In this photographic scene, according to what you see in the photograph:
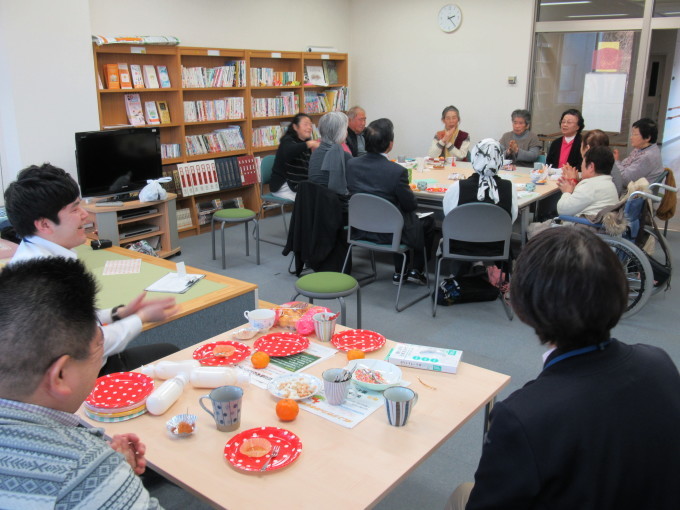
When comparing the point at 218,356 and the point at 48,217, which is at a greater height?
the point at 48,217

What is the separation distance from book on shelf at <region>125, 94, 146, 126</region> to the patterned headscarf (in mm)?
3287

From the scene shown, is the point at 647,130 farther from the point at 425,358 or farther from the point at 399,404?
the point at 399,404

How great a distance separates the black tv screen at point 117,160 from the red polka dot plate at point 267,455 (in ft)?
12.8

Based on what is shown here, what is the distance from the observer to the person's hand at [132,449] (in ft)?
4.36

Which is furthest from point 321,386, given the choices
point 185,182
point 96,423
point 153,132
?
point 185,182

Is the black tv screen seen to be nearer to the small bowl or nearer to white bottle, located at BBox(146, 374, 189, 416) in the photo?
white bottle, located at BBox(146, 374, 189, 416)

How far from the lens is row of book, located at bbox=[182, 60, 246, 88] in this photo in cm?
597

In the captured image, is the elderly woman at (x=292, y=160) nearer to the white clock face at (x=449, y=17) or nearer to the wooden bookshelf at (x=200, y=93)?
the wooden bookshelf at (x=200, y=93)

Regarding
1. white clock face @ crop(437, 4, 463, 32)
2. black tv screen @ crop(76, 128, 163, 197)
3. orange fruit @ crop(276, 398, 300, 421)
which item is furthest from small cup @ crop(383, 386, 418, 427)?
white clock face @ crop(437, 4, 463, 32)

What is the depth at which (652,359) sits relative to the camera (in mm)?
1133

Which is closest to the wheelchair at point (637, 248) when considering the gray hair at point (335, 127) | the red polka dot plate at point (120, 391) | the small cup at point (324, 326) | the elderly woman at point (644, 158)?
the elderly woman at point (644, 158)

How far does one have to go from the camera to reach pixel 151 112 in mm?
5734

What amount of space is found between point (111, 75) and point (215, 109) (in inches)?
48.7

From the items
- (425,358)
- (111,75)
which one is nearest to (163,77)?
(111,75)
